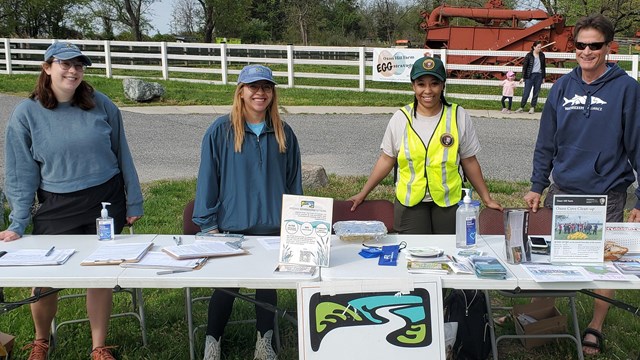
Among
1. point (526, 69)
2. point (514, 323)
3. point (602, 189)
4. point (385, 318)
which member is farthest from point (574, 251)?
point (526, 69)

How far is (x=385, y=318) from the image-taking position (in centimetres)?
277

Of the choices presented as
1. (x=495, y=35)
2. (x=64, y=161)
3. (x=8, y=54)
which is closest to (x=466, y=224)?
(x=64, y=161)

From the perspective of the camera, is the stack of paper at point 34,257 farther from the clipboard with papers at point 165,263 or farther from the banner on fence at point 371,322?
the banner on fence at point 371,322

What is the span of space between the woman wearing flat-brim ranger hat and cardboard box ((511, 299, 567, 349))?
764 millimetres

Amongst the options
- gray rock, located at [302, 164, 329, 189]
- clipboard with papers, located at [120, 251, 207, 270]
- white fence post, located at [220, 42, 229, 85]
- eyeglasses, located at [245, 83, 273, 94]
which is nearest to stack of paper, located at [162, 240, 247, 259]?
clipboard with papers, located at [120, 251, 207, 270]

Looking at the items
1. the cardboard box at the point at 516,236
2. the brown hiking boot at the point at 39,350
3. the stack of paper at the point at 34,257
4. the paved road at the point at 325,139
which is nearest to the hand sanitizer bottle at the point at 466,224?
the cardboard box at the point at 516,236

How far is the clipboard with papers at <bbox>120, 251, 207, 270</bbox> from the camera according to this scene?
9.84 ft

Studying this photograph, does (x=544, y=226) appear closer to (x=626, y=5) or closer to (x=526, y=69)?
(x=526, y=69)

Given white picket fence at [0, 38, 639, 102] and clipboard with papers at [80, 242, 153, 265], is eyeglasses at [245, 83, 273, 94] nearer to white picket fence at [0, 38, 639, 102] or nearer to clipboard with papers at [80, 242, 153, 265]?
clipboard with papers at [80, 242, 153, 265]

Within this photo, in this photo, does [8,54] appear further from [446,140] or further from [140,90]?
[446,140]

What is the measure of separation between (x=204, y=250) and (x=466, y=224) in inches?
53.5

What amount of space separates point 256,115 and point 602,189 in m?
1.99

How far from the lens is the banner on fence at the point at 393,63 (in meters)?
16.3

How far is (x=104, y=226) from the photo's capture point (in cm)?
345
